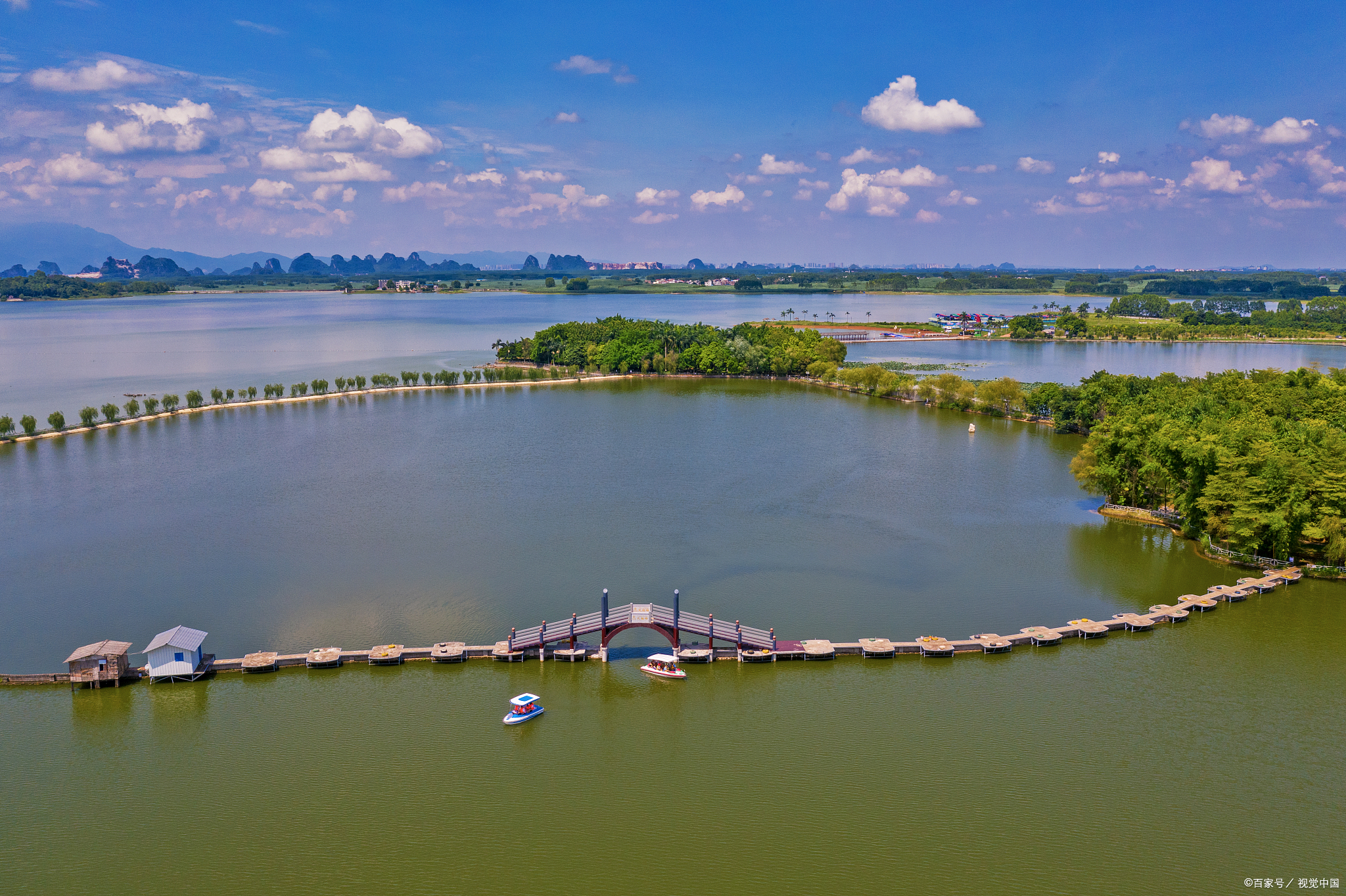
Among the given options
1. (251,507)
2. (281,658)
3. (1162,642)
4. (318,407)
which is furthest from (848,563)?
(318,407)

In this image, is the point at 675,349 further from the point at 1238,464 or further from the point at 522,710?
the point at 522,710

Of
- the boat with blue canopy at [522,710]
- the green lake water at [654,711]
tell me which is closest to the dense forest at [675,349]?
the green lake water at [654,711]

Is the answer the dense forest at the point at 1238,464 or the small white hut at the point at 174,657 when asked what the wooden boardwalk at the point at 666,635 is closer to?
the small white hut at the point at 174,657

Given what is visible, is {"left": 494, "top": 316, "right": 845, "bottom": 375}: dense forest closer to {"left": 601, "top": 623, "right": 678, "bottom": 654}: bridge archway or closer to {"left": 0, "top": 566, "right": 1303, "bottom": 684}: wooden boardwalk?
{"left": 0, "top": 566, "right": 1303, "bottom": 684}: wooden boardwalk

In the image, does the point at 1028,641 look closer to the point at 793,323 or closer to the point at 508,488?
the point at 508,488

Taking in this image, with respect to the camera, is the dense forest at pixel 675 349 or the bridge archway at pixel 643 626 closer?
the bridge archway at pixel 643 626

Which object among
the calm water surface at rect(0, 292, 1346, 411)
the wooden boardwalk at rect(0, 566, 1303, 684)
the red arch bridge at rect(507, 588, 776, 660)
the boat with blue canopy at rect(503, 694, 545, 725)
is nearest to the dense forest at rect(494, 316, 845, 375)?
the calm water surface at rect(0, 292, 1346, 411)
